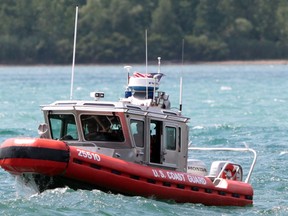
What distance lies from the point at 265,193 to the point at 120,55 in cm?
12168

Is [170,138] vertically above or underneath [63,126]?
underneath

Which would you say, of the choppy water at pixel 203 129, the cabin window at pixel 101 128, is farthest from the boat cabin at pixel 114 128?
the choppy water at pixel 203 129

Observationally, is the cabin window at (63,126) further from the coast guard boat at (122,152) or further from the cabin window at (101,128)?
the cabin window at (101,128)

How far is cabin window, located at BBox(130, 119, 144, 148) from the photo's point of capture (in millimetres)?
21891

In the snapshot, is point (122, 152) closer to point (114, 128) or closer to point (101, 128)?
point (114, 128)

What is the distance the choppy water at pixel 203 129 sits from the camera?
20906mm

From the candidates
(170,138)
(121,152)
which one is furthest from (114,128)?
(170,138)

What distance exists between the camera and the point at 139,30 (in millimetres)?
149250

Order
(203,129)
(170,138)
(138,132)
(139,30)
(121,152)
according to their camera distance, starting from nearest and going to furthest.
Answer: (121,152) → (138,132) → (170,138) → (203,129) → (139,30)

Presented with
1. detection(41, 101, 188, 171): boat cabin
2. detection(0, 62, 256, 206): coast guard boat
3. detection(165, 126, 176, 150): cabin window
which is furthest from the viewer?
detection(165, 126, 176, 150): cabin window

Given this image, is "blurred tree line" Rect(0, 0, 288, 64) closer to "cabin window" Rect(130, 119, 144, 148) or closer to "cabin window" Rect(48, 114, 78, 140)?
"cabin window" Rect(48, 114, 78, 140)

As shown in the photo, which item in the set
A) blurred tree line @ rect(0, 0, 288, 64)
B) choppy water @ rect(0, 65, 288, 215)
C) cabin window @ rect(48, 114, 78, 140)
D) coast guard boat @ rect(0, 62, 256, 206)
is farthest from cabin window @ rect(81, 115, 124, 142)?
blurred tree line @ rect(0, 0, 288, 64)

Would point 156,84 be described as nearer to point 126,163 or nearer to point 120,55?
point 126,163

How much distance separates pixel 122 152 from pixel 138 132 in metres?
0.46
